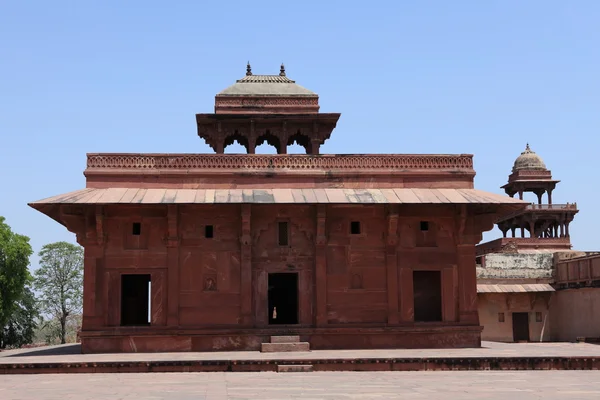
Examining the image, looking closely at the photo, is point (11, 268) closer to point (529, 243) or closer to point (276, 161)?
point (276, 161)

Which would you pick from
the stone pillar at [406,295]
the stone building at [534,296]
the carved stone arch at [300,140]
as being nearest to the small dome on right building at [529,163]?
the stone building at [534,296]

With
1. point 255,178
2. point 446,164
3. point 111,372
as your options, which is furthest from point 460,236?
point 111,372

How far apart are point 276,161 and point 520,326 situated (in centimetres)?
1605

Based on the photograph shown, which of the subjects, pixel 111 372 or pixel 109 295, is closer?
pixel 111 372

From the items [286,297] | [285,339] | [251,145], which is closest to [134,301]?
[286,297]

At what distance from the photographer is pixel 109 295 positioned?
2152 centimetres

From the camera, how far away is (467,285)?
22.4 metres

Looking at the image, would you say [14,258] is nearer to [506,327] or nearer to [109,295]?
[109,295]

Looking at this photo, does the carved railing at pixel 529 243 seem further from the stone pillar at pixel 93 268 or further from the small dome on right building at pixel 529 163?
the stone pillar at pixel 93 268

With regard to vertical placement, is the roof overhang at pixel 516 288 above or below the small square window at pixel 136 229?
below

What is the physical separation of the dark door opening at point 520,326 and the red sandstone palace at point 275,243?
38.8 ft

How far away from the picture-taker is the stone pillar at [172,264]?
21.6 m

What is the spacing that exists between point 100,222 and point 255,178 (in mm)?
4693

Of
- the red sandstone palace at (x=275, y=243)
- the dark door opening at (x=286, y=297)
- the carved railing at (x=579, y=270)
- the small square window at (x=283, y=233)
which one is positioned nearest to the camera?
the red sandstone palace at (x=275, y=243)
